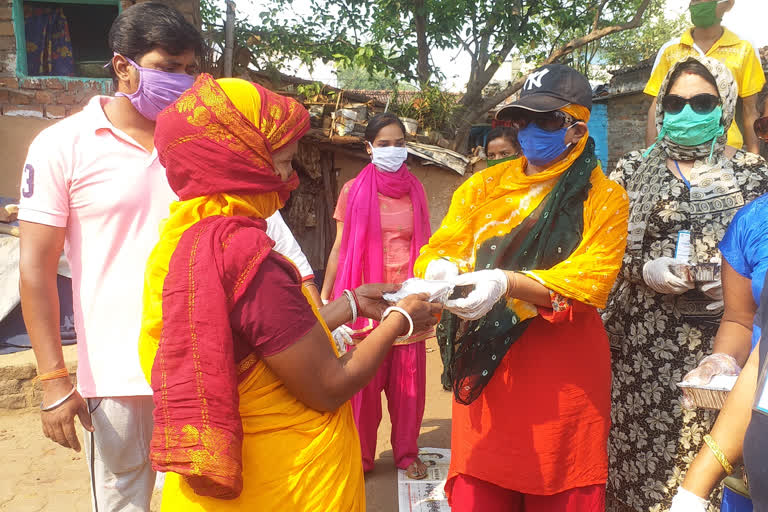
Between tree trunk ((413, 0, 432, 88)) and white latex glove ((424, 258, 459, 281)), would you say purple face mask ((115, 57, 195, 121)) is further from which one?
tree trunk ((413, 0, 432, 88))

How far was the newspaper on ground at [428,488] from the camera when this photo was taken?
372 cm

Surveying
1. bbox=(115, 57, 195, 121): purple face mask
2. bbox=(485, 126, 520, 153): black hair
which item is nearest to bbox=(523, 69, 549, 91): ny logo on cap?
bbox=(115, 57, 195, 121): purple face mask

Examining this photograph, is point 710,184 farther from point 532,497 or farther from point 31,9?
point 31,9

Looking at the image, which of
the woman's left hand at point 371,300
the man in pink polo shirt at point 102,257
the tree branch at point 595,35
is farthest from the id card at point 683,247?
the tree branch at point 595,35

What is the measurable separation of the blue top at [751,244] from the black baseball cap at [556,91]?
24.0 inches

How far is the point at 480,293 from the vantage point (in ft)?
6.40

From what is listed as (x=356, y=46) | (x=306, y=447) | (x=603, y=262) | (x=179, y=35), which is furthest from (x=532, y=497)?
(x=356, y=46)

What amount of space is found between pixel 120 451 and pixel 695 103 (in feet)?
8.40

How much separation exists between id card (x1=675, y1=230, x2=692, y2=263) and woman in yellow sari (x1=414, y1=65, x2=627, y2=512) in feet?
1.83

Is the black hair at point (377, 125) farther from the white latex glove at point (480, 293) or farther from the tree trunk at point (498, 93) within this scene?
the tree trunk at point (498, 93)

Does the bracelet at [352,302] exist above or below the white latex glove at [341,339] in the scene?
above

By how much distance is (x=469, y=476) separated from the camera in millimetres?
2264

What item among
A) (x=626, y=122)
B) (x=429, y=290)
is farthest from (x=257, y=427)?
(x=626, y=122)

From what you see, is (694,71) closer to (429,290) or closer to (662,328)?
(662,328)
